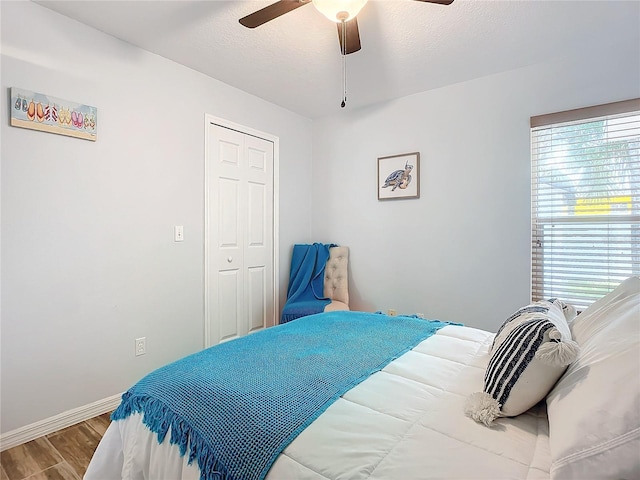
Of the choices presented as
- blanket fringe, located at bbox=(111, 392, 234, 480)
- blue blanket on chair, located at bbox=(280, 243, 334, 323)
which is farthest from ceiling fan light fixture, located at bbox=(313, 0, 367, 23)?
blue blanket on chair, located at bbox=(280, 243, 334, 323)

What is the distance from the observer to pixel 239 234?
3.24 metres

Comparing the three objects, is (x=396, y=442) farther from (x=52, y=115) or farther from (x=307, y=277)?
(x=307, y=277)

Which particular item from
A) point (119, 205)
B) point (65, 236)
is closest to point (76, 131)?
point (119, 205)

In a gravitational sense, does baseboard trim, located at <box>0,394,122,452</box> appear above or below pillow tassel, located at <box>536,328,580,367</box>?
below

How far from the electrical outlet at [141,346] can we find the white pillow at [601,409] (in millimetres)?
2464

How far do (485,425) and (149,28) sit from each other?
2.75 metres

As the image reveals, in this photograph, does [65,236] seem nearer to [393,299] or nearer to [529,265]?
[393,299]

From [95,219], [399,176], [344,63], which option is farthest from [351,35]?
[95,219]

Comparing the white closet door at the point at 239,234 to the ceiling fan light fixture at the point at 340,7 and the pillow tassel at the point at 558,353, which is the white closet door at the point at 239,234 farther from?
the pillow tassel at the point at 558,353

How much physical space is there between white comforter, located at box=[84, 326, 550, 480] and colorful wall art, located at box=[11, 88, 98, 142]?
5.75 ft

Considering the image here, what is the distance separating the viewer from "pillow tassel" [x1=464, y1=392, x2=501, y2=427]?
3.17ft

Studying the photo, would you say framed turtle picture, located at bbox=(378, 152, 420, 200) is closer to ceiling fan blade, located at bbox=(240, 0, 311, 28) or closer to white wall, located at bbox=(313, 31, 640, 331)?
white wall, located at bbox=(313, 31, 640, 331)

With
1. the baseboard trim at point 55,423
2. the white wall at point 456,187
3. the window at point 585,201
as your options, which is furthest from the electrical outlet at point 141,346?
the window at point 585,201

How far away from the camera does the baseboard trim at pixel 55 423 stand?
6.31 feet
